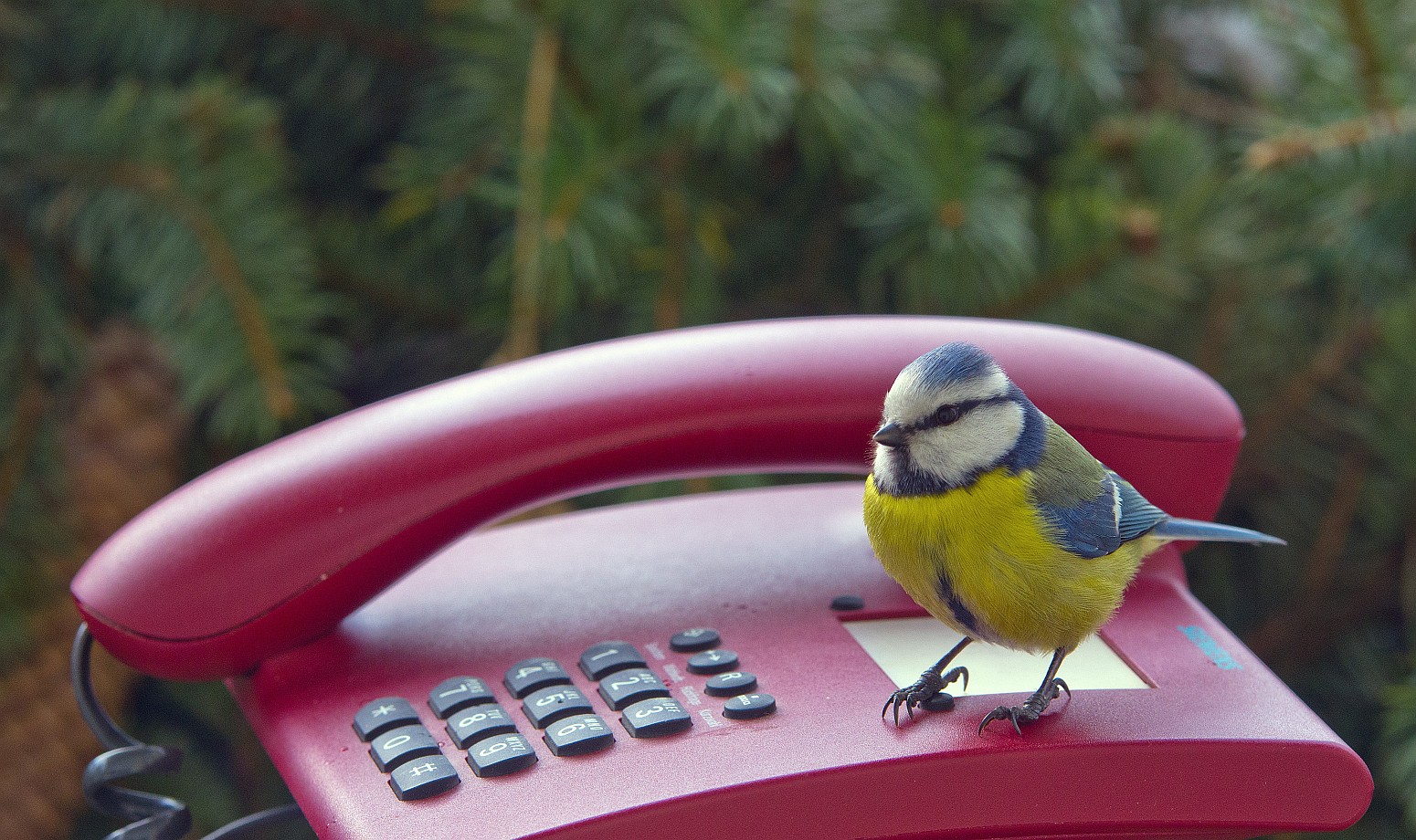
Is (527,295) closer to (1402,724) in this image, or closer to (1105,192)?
(1105,192)

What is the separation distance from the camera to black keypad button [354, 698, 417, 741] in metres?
0.34

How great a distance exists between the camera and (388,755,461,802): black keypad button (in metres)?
0.31

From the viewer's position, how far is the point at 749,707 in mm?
338

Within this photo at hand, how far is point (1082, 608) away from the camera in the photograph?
1.14 feet

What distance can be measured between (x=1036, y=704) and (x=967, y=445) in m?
0.08

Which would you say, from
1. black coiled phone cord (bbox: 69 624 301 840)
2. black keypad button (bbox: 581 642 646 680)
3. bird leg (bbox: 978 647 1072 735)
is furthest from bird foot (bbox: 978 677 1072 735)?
black coiled phone cord (bbox: 69 624 301 840)

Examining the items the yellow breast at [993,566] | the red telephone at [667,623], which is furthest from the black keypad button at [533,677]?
the yellow breast at [993,566]

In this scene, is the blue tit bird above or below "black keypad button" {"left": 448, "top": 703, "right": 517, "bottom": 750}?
above

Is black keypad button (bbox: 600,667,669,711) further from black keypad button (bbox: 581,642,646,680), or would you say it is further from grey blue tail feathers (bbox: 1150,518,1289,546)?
grey blue tail feathers (bbox: 1150,518,1289,546)

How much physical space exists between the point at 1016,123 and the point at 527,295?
29cm

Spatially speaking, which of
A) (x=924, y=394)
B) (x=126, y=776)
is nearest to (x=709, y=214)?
(x=924, y=394)

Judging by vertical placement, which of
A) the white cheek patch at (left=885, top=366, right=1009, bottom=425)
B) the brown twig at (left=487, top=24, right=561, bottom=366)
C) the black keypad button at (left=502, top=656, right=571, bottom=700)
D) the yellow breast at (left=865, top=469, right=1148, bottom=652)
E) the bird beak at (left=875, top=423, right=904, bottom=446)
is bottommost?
the black keypad button at (left=502, top=656, right=571, bottom=700)

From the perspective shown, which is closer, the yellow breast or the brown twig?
the yellow breast

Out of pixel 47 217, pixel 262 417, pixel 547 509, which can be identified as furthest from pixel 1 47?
pixel 547 509
